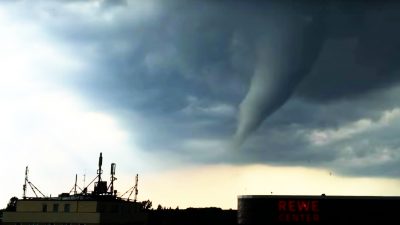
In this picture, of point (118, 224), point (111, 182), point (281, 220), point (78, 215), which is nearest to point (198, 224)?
point (111, 182)

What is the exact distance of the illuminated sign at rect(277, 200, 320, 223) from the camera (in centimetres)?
7962

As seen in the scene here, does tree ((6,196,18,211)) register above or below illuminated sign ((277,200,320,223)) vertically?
above

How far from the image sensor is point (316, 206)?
80375 mm

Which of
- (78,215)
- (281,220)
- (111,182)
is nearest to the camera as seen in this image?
(281,220)

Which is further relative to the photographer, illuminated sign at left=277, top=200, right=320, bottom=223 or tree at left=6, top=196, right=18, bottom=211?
tree at left=6, top=196, right=18, bottom=211

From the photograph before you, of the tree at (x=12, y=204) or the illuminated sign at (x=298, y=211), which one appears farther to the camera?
the tree at (x=12, y=204)

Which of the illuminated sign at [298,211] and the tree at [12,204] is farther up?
the tree at [12,204]

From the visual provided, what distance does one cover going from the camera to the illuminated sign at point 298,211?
79.6 metres

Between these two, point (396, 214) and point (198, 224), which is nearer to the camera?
point (396, 214)

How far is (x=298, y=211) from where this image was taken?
7988cm

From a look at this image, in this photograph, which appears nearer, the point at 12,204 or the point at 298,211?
the point at 298,211

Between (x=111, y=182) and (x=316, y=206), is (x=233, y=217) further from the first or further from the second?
(x=316, y=206)

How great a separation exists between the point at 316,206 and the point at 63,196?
6691cm

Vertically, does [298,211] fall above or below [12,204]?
below
